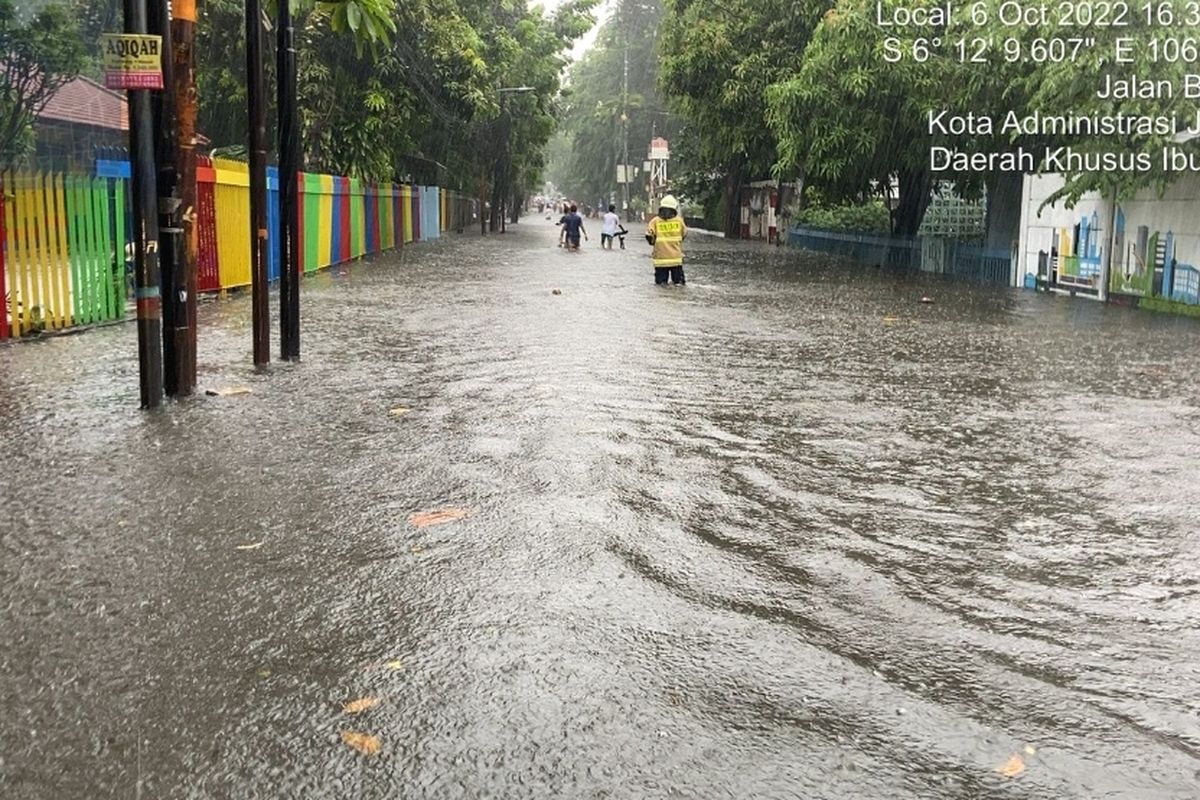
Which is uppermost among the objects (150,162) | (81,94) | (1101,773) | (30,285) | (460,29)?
(460,29)

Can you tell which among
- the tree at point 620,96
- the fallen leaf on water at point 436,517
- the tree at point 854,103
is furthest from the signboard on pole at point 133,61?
the tree at point 620,96

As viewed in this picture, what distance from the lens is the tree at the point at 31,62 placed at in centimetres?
1312

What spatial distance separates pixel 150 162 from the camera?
7863mm

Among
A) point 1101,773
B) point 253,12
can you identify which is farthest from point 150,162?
point 1101,773

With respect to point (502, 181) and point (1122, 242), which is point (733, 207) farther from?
point (1122, 242)

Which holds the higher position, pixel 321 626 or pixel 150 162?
pixel 150 162

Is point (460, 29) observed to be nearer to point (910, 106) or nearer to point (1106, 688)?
point (910, 106)

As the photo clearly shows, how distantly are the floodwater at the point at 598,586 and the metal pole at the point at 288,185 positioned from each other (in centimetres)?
73

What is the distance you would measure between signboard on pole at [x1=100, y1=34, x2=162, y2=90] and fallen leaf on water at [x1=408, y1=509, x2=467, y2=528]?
378 cm

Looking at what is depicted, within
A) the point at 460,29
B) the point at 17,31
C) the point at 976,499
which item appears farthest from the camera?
the point at 460,29

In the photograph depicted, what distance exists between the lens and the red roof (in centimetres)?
1467

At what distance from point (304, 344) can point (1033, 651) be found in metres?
8.98

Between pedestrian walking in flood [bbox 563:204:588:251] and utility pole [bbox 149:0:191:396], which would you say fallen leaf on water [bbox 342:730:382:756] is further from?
pedestrian walking in flood [bbox 563:204:588:251]

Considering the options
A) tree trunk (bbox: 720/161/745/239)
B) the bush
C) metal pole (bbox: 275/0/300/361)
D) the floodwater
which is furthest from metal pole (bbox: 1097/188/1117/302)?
tree trunk (bbox: 720/161/745/239)
